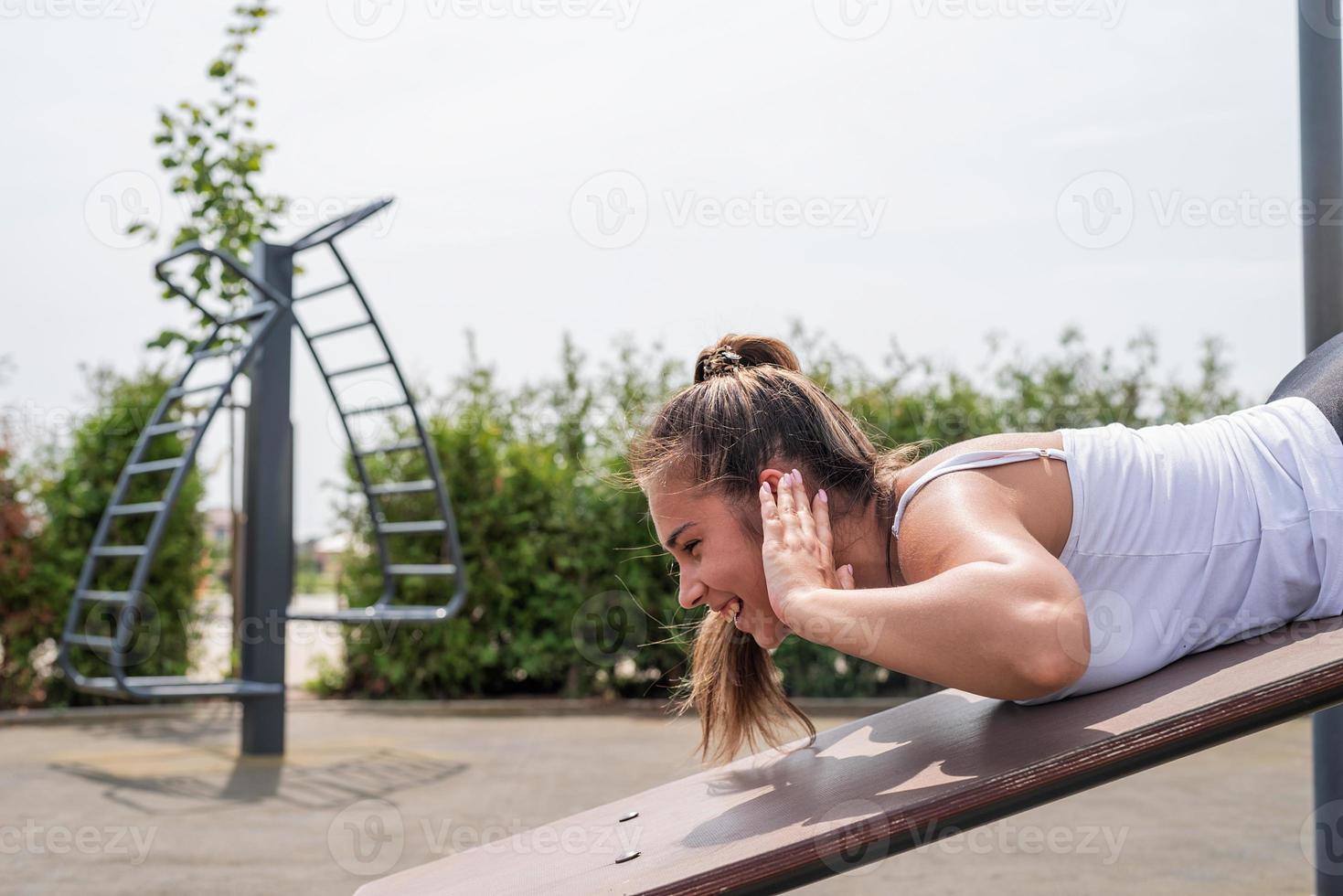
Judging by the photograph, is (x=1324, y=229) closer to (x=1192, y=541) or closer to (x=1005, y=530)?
(x=1192, y=541)

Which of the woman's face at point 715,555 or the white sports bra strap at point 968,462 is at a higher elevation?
the white sports bra strap at point 968,462

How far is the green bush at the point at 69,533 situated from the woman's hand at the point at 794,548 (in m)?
6.47

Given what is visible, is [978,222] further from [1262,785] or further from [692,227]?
[1262,785]

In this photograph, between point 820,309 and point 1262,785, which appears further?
point 820,309

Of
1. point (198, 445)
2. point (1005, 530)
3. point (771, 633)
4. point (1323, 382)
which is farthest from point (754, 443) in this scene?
point (198, 445)

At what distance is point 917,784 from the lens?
136cm

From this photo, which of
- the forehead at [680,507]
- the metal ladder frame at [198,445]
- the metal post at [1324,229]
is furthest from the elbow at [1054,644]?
the metal ladder frame at [198,445]

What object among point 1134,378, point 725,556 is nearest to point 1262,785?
point 1134,378

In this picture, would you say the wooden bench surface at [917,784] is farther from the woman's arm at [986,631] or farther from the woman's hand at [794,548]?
the woman's hand at [794,548]

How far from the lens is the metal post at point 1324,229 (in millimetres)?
2389

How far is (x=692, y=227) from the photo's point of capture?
5.95 metres

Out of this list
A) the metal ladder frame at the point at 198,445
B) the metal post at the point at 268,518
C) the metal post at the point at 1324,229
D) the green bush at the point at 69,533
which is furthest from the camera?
the green bush at the point at 69,533

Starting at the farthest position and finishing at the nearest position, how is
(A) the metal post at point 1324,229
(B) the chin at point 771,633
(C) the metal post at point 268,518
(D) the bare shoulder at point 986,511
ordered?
(C) the metal post at point 268,518 < (A) the metal post at point 1324,229 < (B) the chin at point 771,633 < (D) the bare shoulder at point 986,511

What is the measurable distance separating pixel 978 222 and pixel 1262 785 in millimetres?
3637
